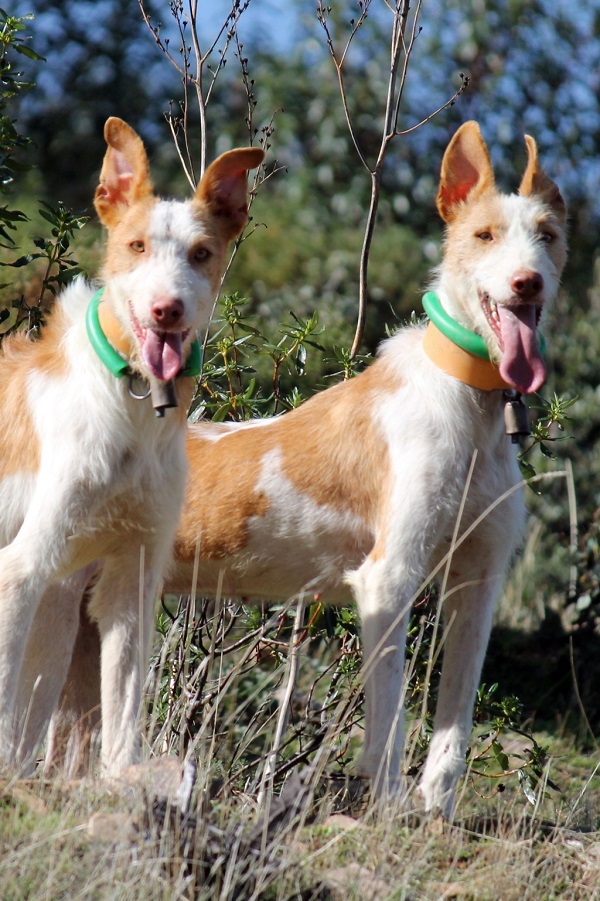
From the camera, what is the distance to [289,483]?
467 centimetres

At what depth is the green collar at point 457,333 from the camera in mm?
4348

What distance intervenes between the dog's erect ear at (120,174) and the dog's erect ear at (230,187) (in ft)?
0.64

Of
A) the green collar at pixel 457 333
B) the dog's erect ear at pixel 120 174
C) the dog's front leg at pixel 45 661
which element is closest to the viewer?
the dog's erect ear at pixel 120 174

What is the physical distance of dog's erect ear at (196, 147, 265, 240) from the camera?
4.15 m

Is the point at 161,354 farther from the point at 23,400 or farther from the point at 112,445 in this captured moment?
the point at 23,400

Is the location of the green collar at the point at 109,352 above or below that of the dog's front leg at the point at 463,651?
above

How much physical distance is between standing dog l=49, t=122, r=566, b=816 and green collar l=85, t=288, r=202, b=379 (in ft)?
2.26

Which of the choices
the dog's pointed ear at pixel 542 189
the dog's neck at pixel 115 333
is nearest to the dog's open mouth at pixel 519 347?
the dog's pointed ear at pixel 542 189

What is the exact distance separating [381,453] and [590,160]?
10689 mm

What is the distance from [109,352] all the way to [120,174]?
63 centimetres

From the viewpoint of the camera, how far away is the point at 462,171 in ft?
15.3

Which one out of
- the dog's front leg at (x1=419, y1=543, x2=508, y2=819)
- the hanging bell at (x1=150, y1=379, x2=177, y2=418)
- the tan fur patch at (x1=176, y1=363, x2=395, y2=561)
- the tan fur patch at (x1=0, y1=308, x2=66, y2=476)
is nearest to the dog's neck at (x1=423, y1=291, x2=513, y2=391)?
the tan fur patch at (x1=176, y1=363, x2=395, y2=561)

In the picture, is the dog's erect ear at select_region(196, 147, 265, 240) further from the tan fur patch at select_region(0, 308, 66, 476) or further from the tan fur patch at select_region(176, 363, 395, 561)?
the tan fur patch at select_region(176, 363, 395, 561)

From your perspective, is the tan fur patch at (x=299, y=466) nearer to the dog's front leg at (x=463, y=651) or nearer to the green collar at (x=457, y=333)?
the green collar at (x=457, y=333)
